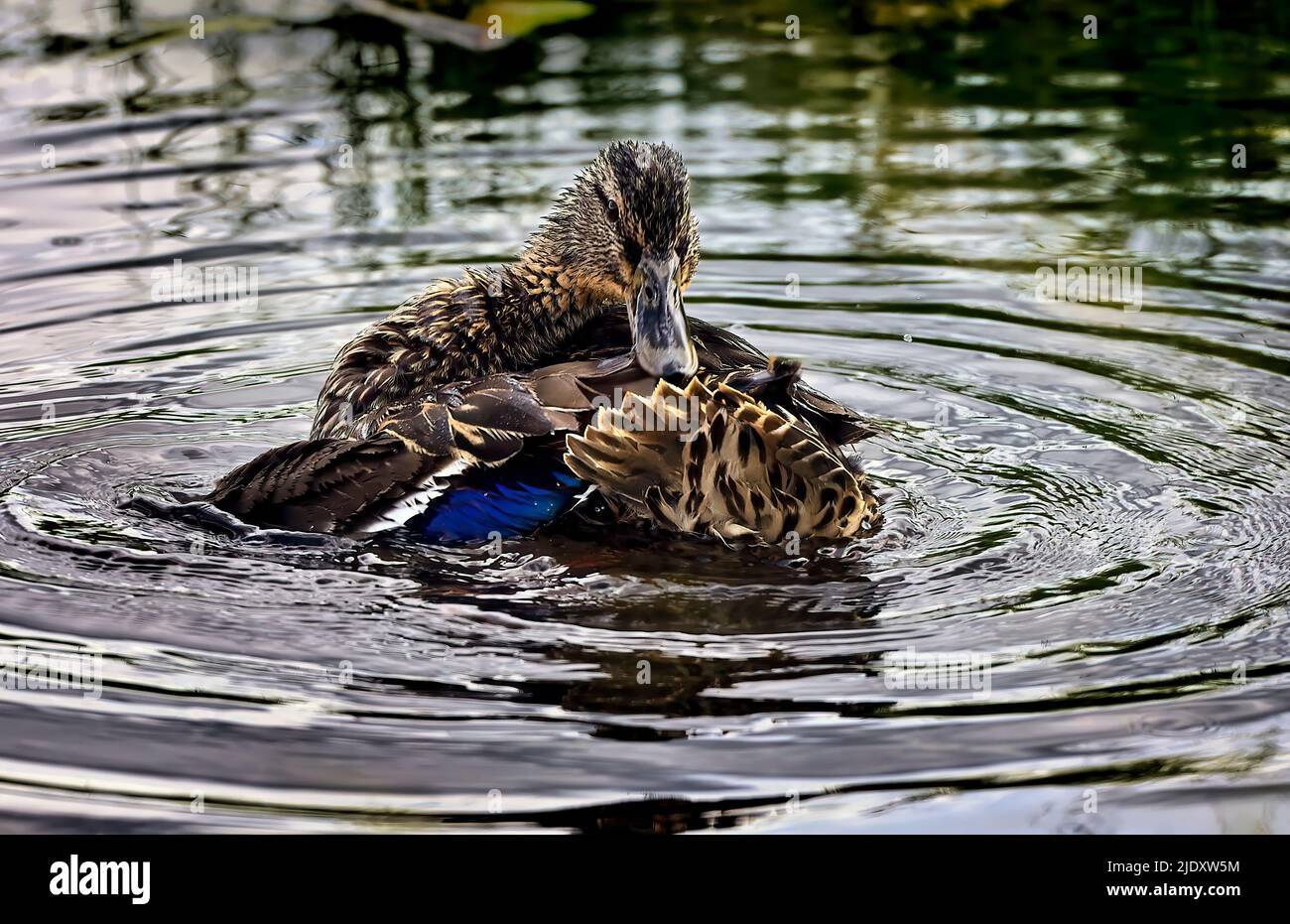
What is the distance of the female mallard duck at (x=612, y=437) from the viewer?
602 cm

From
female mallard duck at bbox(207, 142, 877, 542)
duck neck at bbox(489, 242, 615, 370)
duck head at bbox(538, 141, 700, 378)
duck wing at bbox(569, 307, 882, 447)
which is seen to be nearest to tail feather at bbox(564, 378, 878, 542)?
female mallard duck at bbox(207, 142, 877, 542)

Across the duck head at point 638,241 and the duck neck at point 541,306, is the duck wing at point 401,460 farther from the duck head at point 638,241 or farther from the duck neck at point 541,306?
the duck neck at point 541,306

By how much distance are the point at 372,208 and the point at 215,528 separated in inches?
186

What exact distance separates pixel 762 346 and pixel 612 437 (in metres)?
3.11

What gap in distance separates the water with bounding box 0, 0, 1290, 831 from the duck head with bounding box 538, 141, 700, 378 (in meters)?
0.74

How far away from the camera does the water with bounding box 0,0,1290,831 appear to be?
488 cm

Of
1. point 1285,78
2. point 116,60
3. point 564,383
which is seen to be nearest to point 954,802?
point 564,383

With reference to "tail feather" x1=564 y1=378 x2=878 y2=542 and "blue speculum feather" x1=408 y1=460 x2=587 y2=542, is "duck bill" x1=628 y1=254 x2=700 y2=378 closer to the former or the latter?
"tail feather" x1=564 y1=378 x2=878 y2=542

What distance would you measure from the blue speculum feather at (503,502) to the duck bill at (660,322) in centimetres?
50

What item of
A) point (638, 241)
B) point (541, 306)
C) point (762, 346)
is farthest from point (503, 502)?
point (762, 346)

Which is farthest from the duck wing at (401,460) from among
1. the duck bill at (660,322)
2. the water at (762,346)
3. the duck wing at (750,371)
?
the duck wing at (750,371)

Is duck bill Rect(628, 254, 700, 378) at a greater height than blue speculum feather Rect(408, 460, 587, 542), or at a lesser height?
greater

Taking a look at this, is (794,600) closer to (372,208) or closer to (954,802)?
(954,802)

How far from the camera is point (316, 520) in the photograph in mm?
6410
